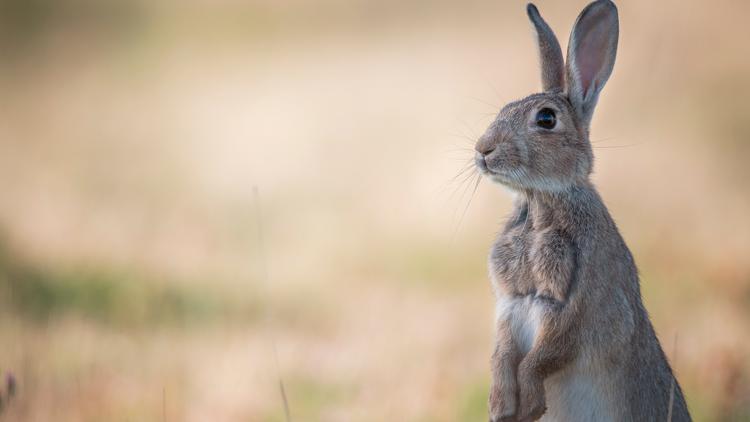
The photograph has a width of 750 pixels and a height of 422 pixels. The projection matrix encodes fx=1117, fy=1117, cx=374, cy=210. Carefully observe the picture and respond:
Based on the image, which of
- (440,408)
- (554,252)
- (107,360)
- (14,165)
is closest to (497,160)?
(554,252)

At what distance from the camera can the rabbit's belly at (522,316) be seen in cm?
461

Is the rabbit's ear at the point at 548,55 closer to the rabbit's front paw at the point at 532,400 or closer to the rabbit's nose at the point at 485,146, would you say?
the rabbit's nose at the point at 485,146

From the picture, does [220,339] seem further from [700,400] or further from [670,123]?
[670,123]

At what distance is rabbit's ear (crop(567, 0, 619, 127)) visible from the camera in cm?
487

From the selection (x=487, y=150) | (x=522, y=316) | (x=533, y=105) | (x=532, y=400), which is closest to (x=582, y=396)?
(x=532, y=400)

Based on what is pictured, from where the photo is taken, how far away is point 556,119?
4.81 m

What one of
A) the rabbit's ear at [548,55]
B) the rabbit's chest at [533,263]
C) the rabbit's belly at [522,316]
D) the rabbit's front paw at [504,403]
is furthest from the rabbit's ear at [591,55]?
the rabbit's front paw at [504,403]

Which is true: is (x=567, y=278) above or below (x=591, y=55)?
below

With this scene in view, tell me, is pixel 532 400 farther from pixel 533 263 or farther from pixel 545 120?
pixel 545 120

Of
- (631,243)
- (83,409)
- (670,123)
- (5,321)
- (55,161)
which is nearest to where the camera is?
(83,409)

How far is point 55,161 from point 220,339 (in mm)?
5533

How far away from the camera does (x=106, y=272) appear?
9.53 metres

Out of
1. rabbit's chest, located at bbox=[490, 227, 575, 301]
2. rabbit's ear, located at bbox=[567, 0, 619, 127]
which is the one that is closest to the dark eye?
rabbit's ear, located at bbox=[567, 0, 619, 127]

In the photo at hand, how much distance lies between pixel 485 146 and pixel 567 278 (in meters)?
0.68
